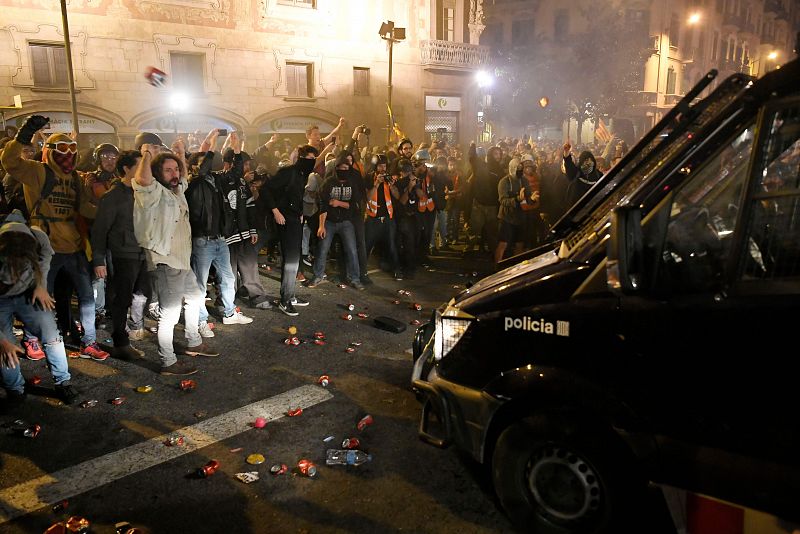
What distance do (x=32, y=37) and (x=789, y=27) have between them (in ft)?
284

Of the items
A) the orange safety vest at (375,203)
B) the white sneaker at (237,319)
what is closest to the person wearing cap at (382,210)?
the orange safety vest at (375,203)

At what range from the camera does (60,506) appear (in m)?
3.63

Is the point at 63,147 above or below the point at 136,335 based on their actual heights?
above

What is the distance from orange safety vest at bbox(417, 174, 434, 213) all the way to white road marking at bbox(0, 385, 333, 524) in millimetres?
5322

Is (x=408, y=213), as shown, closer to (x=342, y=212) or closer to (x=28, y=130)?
(x=342, y=212)

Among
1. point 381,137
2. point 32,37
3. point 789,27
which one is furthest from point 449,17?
point 789,27

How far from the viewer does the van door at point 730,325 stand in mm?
2543

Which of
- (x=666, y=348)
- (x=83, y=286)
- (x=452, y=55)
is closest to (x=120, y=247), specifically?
(x=83, y=286)

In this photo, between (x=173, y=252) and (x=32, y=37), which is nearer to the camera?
(x=173, y=252)

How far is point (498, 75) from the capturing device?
4212 cm

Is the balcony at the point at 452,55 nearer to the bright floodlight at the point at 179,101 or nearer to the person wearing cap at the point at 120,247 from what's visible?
the bright floodlight at the point at 179,101

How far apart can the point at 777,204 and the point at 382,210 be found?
7.47 metres

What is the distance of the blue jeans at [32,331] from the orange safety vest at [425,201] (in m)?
6.27

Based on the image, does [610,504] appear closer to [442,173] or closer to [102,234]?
[102,234]
